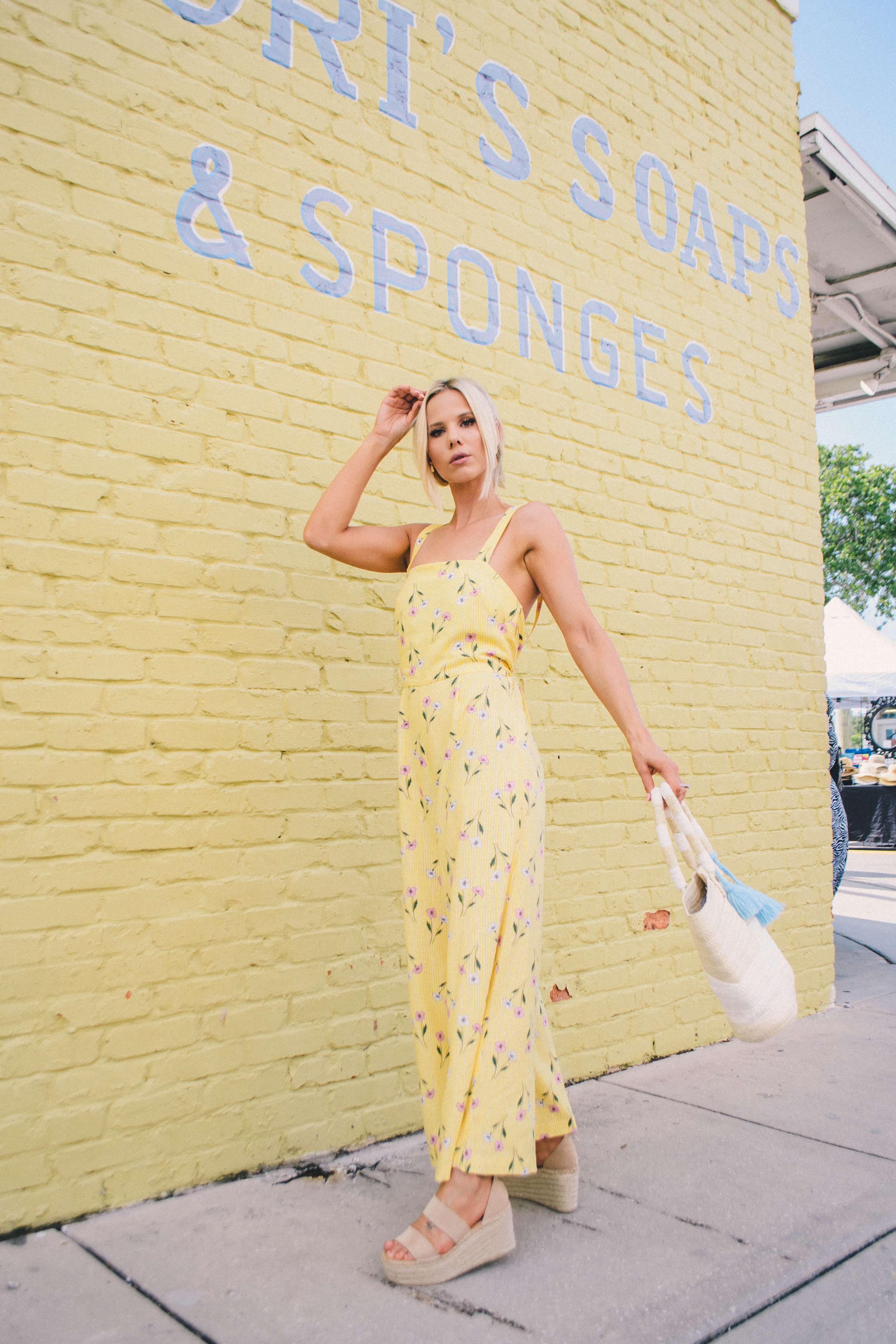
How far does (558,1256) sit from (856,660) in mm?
13228

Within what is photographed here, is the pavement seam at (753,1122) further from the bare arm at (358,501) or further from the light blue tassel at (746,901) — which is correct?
the bare arm at (358,501)

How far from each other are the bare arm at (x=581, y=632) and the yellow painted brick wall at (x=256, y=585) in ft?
2.20

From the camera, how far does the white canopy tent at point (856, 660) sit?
13.2 meters

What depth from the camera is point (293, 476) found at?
2.53 meters

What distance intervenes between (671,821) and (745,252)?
3.21m

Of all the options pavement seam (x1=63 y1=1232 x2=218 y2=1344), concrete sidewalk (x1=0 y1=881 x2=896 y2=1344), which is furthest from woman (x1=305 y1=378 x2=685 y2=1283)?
pavement seam (x1=63 y1=1232 x2=218 y2=1344)

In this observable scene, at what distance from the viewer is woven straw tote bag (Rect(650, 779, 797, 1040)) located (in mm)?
1860

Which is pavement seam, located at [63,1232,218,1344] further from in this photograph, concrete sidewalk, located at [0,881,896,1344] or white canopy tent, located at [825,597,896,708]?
white canopy tent, located at [825,597,896,708]

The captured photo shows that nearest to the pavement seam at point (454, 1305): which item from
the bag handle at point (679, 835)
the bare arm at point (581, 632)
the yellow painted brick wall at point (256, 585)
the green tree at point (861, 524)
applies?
the yellow painted brick wall at point (256, 585)

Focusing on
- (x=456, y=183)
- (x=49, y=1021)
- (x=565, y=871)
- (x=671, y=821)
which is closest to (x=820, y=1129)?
(x=565, y=871)

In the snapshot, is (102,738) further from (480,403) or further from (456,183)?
(456,183)

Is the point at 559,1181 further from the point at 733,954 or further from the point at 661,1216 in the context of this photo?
the point at 733,954

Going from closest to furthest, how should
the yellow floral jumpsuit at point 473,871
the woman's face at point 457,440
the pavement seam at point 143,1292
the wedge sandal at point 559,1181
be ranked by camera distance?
the pavement seam at point 143,1292, the yellow floral jumpsuit at point 473,871, the wedge sandal at point 559,1181, the woman's face at point 457,440

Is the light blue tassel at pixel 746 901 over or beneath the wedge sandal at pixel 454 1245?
over
